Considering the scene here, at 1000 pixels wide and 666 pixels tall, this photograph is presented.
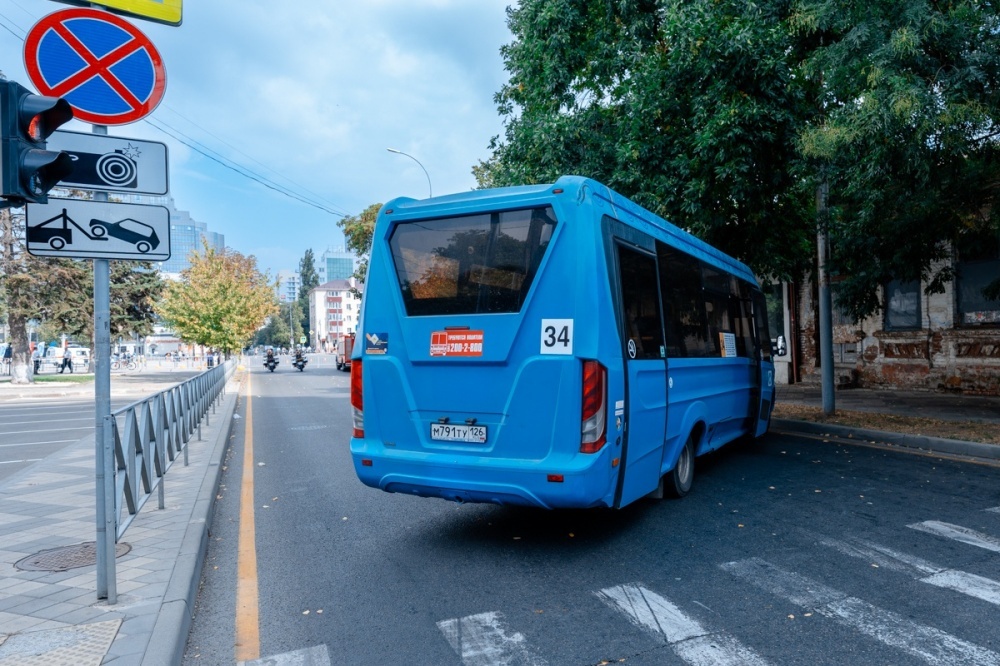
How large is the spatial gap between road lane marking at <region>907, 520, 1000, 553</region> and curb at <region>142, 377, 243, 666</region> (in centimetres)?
544

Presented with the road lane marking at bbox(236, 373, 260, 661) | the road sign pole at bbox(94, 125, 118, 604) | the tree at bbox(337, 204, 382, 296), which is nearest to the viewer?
the road lane marking at bbox(236, 373, 260, 661)

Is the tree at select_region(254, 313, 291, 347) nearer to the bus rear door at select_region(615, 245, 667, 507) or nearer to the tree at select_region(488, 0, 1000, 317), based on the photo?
the tree at select_region(488, 0, 1000, 317)

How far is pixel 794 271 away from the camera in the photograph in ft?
51.9

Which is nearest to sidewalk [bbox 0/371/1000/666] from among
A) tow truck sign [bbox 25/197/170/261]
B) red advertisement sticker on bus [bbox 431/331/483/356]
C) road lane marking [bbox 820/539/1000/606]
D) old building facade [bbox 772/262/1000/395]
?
tow truck sign [bbox 25/197/170/261]

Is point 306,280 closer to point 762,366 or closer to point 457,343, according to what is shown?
point 762,366

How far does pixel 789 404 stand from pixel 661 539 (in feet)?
35.1

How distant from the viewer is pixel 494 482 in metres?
5.08

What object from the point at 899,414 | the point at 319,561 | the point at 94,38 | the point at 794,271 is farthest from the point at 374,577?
the point at 794,271

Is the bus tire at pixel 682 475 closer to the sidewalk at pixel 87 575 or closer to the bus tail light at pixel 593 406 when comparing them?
the bus tail light at pixel 593 406

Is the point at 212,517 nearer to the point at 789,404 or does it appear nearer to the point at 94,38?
the point at 94,38

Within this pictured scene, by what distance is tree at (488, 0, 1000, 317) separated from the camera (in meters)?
Answer: 8.27

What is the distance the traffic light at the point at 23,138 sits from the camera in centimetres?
349

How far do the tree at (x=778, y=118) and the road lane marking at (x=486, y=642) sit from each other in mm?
7072

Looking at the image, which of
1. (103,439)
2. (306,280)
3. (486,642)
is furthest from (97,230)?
(306,280)
